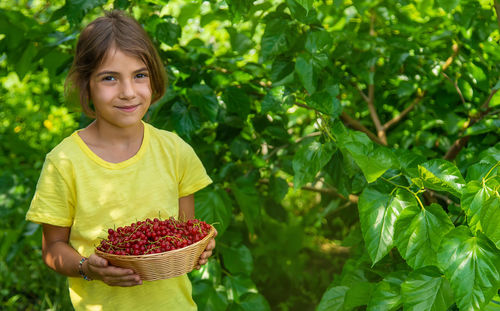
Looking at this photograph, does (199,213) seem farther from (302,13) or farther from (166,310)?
(302,13)

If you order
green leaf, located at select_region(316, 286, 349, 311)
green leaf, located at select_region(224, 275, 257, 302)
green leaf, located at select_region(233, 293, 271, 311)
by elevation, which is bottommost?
green leaf, located at select_region(233, 293, 271, 311)

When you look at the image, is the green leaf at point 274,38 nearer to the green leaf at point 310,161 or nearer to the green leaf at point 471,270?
the green leaf at point 310,161

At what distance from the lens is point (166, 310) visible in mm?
1390

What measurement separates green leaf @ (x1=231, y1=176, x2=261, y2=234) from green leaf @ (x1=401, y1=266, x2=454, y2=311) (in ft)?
2.45

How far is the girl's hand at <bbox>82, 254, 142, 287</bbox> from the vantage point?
118 centimetres

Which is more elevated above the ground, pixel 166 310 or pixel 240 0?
pixel 240 0

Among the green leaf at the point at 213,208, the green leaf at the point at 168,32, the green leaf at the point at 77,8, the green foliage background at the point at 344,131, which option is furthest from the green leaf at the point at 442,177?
the green leaf at the point at 77,8

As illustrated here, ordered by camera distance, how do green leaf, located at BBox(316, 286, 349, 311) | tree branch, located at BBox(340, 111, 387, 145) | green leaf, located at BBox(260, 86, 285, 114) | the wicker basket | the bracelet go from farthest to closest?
1. tree branch, located at BBox(340, 111, 387, 145)
2. green leaf, located at BBox(260, 86, 285, 114)
3. green leaf, located at BBox(316, 286, 349, 311)
4. the bracelet
5. the wicker basket

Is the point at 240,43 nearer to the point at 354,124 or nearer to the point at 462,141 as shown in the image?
the point at 354,124

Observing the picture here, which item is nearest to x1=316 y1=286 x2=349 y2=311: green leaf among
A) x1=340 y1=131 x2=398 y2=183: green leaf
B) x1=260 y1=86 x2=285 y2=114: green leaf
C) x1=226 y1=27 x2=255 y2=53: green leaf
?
x1=340 y1=131 x2=398 y2=183: green leaf

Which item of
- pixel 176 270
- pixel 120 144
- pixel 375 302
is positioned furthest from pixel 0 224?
pixel 375 302

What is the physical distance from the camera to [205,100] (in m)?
1.78

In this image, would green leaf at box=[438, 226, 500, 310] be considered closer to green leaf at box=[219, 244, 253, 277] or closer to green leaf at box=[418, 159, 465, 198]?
green leaf at box=[418, 159, 465, 198]

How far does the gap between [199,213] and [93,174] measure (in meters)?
0.50
